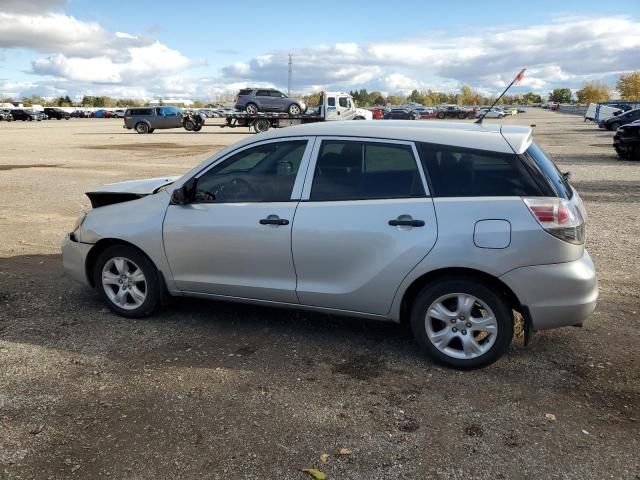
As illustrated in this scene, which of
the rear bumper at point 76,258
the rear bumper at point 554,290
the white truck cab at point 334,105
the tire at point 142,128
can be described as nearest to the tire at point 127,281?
the rear bumper at point 76,258

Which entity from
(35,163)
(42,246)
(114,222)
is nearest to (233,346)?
(114,222)

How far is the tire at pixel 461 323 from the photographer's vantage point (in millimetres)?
3752

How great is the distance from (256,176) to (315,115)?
103 feet

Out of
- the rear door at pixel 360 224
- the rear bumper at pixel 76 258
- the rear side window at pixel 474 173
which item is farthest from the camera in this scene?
the rear bumper at pixel 76 258

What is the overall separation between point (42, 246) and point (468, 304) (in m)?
5.90

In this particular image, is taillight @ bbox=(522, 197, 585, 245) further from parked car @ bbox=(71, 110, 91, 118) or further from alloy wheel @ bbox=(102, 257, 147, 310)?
parked car @ bbox=(71, 110, 91, 118)

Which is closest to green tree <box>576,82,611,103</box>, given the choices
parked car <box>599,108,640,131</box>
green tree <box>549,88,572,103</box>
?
green tree <box>549,88,572,103</box>

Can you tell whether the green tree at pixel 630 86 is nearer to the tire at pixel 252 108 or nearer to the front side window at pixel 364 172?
the tire at pixel 252 108

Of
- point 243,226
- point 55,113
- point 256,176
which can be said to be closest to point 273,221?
point 243,226

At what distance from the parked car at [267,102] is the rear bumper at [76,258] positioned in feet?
110

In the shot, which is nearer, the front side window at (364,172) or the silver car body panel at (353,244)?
the silver car body panel at (353,244)

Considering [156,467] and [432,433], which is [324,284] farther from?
[156,467]

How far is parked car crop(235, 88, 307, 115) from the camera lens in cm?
3769

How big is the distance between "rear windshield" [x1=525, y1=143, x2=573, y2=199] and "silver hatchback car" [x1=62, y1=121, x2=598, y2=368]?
0.02 meters
